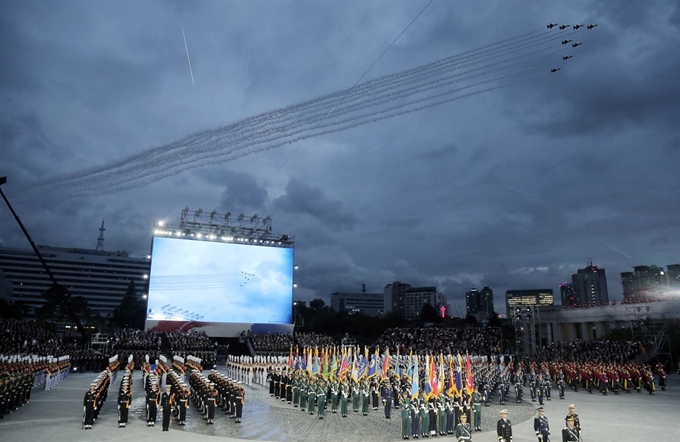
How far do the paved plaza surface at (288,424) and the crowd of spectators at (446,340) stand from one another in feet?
87.2

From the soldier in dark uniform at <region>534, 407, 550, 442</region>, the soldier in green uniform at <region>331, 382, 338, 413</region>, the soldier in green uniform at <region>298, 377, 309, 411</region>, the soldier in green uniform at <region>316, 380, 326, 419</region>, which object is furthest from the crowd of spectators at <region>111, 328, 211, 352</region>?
the soldier in dark uniform at <region>534, 407, 550, 442</region>

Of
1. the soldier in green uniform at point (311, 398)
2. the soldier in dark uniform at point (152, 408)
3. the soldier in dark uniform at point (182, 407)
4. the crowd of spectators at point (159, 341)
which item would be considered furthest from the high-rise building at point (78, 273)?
the soldier in dark uniform at point (182, 407)

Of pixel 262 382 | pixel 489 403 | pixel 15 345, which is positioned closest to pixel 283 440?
pixel 489 403

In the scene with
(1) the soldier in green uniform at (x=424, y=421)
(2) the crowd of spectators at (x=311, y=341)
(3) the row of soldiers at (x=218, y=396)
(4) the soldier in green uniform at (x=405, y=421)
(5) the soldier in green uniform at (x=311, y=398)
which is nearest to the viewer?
(4) the soldier in green uniform at (x=405, y=421)

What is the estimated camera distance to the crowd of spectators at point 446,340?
166ft

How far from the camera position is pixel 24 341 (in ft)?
125

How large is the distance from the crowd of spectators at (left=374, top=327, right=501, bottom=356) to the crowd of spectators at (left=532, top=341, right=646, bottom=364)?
841cm

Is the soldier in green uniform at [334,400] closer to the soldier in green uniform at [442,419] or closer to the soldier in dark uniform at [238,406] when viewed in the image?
the soldier in dark uniform at [238,406]

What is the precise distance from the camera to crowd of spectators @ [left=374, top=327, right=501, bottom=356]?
50688 mm

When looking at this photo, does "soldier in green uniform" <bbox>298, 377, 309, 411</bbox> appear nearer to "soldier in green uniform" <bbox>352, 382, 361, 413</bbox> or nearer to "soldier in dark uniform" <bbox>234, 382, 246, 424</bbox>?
"soldier in green uniform" <bbox>352, 382, 361, 413</bbox>

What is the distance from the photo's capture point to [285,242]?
2201 inches

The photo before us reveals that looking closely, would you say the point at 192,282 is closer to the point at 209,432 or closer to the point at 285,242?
the point at 285,242

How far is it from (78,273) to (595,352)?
16845 centimetres

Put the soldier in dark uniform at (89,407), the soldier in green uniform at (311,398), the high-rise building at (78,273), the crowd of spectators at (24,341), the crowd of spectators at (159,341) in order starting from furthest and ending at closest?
the high-rise building at (78,273)
the crowd of spectators at (159,341)
the crowd of spectators at (24,341)
the soldier in green uniform at (311,398)
the soldier in dark uniform at (89,407)
